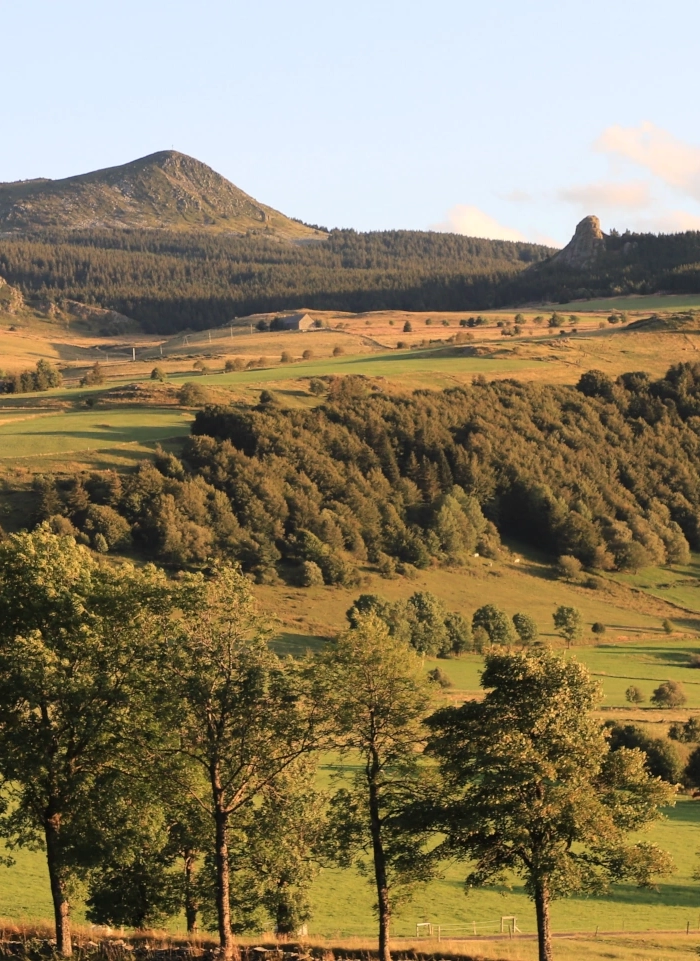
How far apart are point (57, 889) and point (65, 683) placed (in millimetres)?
4611

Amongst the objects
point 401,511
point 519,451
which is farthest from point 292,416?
point 519,451

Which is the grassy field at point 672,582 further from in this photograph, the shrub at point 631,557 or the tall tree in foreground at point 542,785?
the tall tree in foreground at point 542,785

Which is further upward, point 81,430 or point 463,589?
point 81,430

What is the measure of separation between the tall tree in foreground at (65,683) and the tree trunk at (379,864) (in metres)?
5.34

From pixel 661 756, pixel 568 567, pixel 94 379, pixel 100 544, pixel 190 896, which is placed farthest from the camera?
pixel 94 379

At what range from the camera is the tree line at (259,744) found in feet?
98.3

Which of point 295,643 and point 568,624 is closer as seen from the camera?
point 295,643

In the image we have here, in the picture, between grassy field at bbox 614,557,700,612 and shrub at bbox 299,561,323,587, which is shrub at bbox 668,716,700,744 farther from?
grassy field at bbox 614,557,700,612

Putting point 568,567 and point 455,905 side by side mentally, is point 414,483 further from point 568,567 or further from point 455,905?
point 455,905

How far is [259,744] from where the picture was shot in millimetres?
30719

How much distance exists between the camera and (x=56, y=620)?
31.1 m

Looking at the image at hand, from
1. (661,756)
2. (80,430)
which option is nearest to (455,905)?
(661,756)

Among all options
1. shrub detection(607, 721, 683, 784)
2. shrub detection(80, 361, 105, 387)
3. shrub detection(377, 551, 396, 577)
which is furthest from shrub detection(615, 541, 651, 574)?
shrub detection(80, 361, 105, 387)

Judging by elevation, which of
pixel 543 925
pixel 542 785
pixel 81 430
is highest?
pixel 81 430
